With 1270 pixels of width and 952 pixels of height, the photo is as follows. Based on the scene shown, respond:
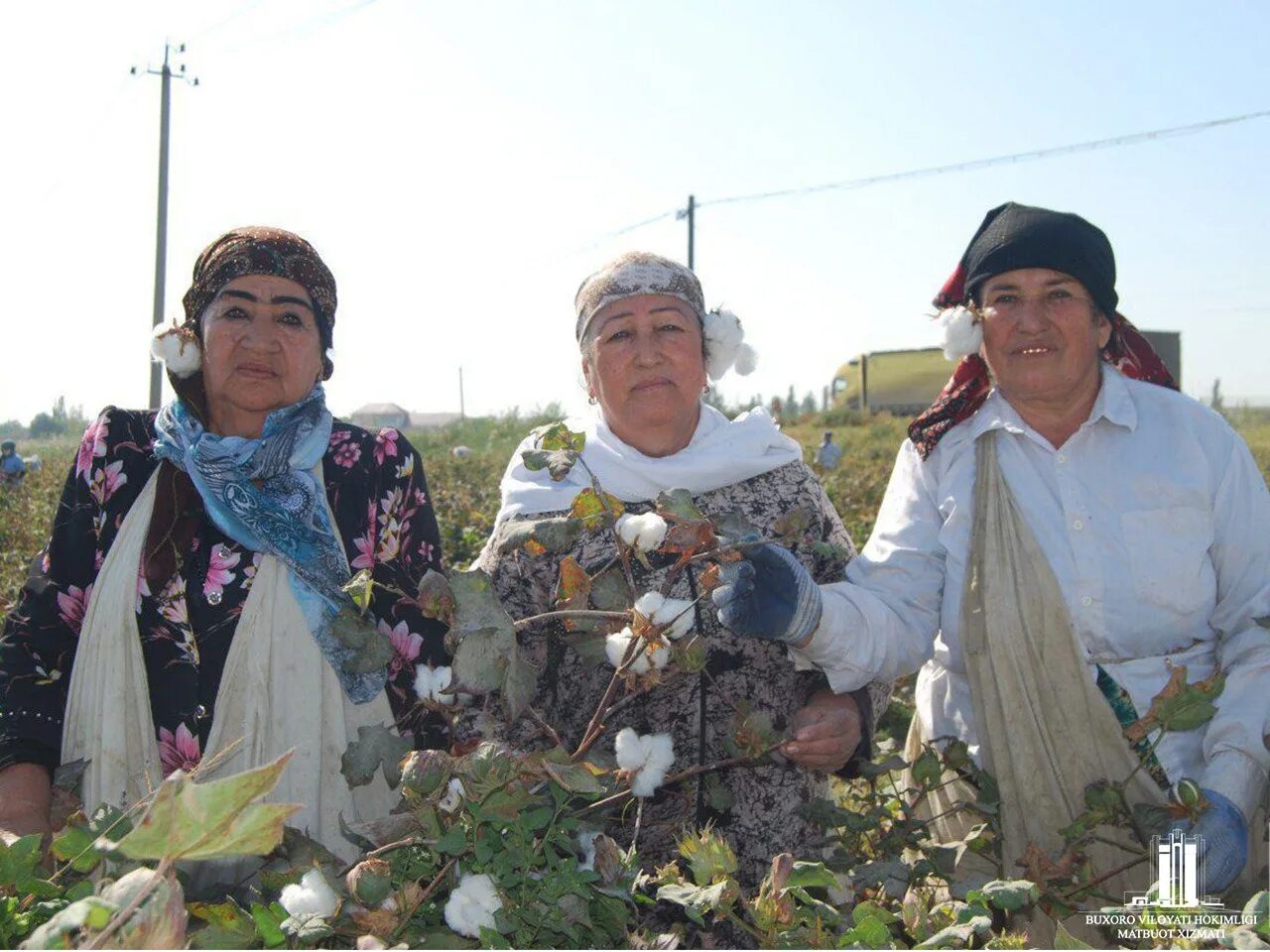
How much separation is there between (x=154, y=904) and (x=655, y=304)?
1510 mm

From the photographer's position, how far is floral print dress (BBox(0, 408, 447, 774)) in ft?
6.51

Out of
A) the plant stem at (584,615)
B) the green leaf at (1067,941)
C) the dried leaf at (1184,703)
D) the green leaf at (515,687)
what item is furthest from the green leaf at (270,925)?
the dried leaf at (1184,703)

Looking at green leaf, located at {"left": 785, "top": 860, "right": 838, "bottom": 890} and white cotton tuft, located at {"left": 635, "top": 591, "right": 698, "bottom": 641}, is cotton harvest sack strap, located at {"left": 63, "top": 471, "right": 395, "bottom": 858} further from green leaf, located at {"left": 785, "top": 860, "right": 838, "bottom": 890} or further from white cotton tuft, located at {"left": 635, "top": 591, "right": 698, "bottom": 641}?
green leaf, located at {"left": 785, "top": 860, "right": 838, "bottom": 890}

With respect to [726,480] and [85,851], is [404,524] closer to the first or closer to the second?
[726,480]

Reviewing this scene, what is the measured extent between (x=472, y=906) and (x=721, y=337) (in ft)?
4.21

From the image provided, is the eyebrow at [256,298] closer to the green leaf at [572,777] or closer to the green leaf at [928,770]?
the green leaf at [572,777]

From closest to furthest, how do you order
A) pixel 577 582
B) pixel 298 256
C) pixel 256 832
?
pixel 256 832 < pixel 577 582 < pixel 298 256

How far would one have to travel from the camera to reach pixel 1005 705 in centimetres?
195

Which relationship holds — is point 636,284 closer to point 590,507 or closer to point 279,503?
point 590,507

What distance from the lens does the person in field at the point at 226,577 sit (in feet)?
6.48

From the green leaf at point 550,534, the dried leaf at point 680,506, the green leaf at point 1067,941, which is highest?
the dried leaf at point 680,506

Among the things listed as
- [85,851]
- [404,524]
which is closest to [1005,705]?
[404,524]

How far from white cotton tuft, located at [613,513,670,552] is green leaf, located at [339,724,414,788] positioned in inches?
15.2

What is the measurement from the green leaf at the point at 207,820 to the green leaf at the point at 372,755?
2.21 ft
